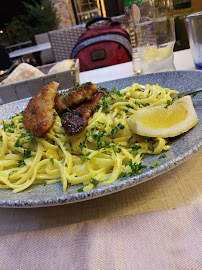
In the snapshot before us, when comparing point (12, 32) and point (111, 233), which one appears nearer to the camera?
point (111, 233)

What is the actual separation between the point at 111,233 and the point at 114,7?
7.04m

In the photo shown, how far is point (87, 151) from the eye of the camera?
105 centimetres

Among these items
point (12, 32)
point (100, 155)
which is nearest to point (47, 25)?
point (12, 32)

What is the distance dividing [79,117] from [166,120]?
35 centimetres

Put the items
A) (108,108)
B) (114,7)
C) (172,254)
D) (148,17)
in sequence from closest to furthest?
(172,254) < (108,108) < (148,17) < (114,7)

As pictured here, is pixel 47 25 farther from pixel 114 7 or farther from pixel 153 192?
pixel 153 192

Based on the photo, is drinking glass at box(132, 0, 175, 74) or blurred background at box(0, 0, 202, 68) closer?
drinking glass at box(132, 0, 175, 74)

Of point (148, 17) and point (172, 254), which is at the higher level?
point (148, 17)

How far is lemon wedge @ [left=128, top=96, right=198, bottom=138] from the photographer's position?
935 millimetres

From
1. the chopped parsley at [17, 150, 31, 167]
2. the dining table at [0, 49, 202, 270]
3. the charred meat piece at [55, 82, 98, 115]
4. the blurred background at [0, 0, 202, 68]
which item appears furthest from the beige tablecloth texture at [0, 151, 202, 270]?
the blurred background at [0, 0, 202, 68]

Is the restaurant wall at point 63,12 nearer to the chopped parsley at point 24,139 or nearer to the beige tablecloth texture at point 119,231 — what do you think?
the chopped parsley at point 24,139

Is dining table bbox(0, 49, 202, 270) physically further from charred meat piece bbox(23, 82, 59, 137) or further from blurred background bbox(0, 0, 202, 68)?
blurred background bbox(0, 0, 202, 68)

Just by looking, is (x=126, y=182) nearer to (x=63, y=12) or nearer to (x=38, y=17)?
(x=63, y=12)

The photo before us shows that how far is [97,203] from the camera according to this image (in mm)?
862
